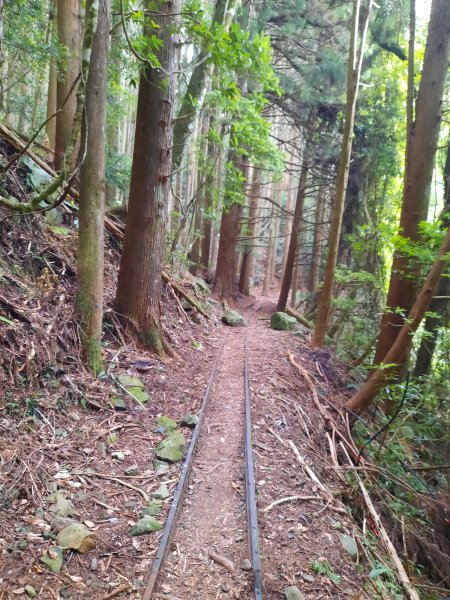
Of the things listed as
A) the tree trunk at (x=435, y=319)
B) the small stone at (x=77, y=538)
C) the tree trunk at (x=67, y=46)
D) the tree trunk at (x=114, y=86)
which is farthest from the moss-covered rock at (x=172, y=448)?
the tree trunk at (x=435, y=319)

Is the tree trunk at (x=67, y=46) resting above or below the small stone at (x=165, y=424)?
above

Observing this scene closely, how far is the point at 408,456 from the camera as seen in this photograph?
264 inches

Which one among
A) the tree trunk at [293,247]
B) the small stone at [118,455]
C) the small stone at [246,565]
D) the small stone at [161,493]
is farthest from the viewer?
the tree trunk at [293,247]

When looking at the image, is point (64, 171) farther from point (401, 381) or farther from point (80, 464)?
point (401, 381)

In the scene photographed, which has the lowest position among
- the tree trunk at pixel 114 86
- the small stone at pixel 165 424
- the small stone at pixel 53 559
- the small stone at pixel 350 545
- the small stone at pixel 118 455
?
the small stone at pixel 350 545

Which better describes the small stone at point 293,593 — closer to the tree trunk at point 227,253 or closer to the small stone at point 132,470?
the small stone at point 132,470

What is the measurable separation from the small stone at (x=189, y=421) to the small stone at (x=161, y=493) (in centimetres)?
121

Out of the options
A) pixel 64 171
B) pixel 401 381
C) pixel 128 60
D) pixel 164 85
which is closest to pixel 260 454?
pixel 64 171

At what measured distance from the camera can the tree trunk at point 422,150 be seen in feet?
23.5

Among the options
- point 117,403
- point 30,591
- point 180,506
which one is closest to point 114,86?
point 117,403

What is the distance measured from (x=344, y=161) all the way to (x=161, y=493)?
26.0ft

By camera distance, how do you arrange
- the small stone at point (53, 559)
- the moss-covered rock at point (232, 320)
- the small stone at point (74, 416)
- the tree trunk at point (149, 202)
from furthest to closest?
the moss-covered rock at point (232, 320), the tree trunk at point (149, 202), the small stone at point (74, 416), the small stone at point (53, 559)

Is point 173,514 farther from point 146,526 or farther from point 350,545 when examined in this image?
point 350,545

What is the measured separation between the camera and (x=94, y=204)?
5055mm
